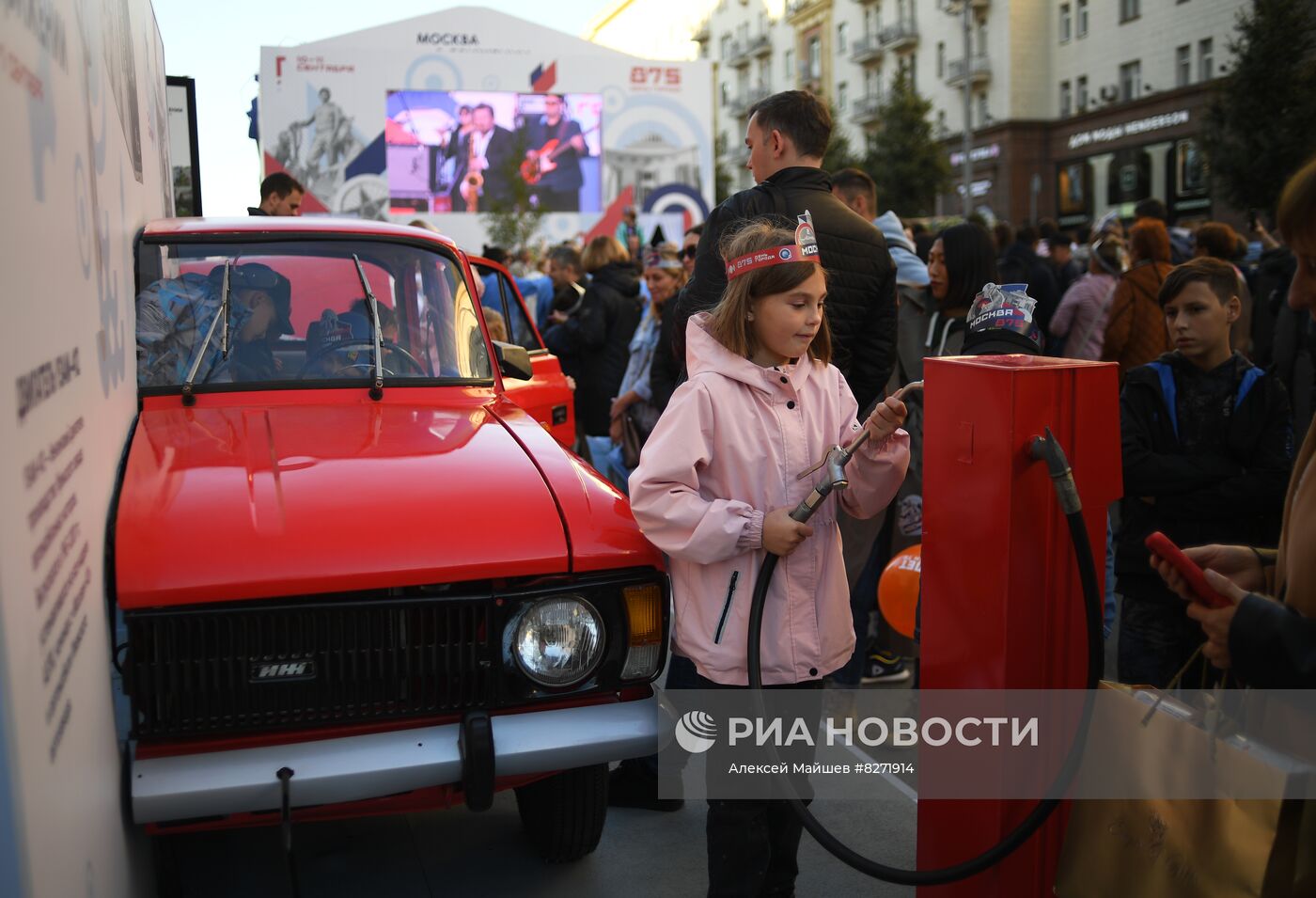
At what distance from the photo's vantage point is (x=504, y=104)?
33.3 metres

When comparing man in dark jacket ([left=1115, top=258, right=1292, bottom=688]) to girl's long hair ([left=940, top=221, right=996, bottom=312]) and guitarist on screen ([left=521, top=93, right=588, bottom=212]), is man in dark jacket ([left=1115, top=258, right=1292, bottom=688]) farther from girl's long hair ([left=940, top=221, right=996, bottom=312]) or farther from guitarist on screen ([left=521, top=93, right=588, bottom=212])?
guitarist on screen ([left=521, top=93, right=588, bottom=212])

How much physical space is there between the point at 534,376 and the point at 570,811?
2.63m

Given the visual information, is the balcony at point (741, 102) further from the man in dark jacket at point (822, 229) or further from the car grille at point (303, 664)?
the car grille at point (303, 664)

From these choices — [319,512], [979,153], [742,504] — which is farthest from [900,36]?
[319,512]

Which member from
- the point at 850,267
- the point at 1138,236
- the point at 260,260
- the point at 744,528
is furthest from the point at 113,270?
the point at 1138,236

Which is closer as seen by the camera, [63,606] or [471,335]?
[63,606]

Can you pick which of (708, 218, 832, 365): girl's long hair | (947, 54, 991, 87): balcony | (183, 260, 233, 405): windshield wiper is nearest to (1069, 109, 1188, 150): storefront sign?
(947, 54, 991, 87): balcony

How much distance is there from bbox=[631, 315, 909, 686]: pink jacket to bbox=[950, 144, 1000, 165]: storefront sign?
44.6 meters

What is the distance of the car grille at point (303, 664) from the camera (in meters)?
2.73

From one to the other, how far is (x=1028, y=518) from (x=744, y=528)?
652 mm

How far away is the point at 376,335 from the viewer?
13.7 ft

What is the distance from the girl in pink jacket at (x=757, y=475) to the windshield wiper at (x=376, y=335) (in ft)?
A: 4.56

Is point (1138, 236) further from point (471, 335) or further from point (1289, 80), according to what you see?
point (1289, 80)

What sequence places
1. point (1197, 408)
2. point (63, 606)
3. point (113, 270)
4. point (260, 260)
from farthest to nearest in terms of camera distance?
point (260, 260), point (1197, 408), point (113, 270), point (63, 606)
